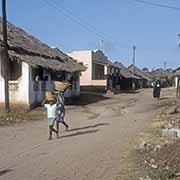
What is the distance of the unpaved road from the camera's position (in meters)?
8.41

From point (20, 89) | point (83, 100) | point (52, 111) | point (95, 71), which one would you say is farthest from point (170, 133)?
point (95, 71)

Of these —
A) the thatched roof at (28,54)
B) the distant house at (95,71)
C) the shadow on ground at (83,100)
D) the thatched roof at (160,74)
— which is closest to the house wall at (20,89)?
the thatched roof at (28,54)

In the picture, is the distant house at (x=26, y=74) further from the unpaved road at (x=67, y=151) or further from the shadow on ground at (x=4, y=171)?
the shadow on ground at (x=4, y=171)

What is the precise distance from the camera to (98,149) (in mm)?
11234

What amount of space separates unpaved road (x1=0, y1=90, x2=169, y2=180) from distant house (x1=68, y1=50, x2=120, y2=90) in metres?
33.3

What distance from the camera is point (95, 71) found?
5303 centimetres

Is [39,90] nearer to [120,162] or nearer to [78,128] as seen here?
[78,128]

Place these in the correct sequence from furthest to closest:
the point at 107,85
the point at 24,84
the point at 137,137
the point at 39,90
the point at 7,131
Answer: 1. the point at 107,85
2. the point at 39,90
3. the point at 24,84
4. the point at 7,131
5. the point at 137,137

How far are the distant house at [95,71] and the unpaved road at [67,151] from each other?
109 feet

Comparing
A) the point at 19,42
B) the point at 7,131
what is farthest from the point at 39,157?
the point at 19,42

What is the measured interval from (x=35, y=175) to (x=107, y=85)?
4258cm

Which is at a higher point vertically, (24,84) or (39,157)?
(24,84)

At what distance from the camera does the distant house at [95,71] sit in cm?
5050

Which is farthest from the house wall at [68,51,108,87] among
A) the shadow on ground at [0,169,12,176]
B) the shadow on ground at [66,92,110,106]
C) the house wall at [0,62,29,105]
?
the shadow on ground at [0,169,12,176]
